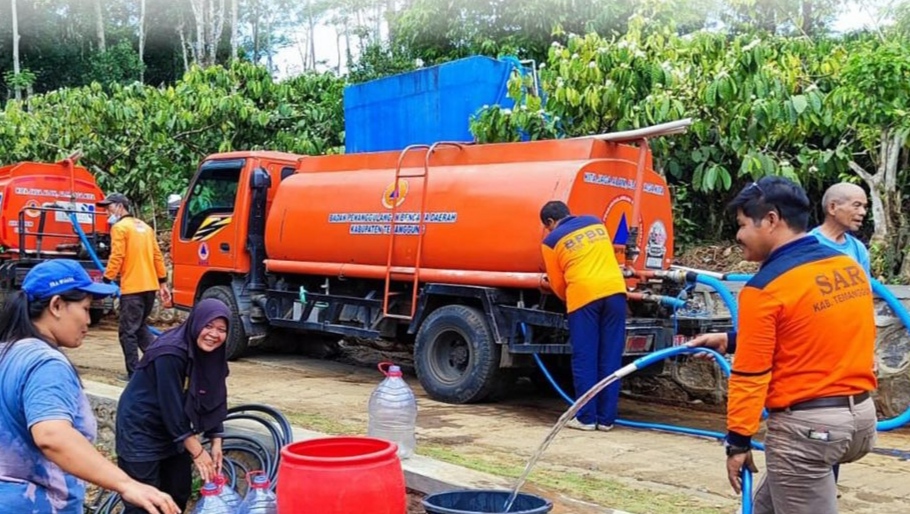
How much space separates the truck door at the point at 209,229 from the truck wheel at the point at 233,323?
241 mm

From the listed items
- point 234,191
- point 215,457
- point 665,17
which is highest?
point 665,17

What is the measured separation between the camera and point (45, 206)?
13.6m

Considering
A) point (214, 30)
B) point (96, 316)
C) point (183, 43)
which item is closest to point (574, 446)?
point (96, 316)

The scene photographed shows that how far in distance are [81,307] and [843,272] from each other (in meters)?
2.57

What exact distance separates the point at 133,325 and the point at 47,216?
21.3ft

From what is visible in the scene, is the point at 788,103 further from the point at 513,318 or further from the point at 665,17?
the point at 665,17

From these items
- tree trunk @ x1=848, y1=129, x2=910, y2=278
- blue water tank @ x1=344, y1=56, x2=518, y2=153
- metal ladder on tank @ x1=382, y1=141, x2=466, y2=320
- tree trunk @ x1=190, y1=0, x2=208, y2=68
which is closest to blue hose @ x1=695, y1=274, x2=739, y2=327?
metal ladder on tank @ x1=382, y1=141, x2=466, y2=320

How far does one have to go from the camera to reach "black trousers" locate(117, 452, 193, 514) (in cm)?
429

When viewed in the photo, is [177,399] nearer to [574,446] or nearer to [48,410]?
[48,410]

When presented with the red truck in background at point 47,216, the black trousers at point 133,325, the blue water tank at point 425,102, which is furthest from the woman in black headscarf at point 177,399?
the red truck in background at point 47,216

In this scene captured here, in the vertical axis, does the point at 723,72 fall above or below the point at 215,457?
above

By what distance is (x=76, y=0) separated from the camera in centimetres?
3703

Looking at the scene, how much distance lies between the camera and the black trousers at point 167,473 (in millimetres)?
4289

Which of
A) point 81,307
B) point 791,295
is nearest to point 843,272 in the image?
point 791,295
